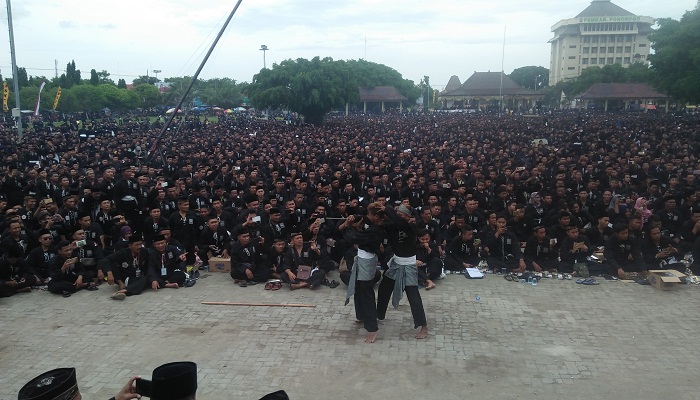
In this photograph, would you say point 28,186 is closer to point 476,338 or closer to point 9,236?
point 9,236

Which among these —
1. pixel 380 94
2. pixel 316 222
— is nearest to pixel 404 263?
pixel 316 222

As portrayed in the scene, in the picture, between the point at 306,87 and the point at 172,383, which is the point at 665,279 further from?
the point at 306,87

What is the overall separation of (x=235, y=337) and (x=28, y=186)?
9.07 meters

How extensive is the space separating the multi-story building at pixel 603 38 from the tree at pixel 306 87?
205 feet

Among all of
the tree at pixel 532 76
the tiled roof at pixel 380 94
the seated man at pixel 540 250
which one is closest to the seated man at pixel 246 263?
the seated man at pixel 540 250

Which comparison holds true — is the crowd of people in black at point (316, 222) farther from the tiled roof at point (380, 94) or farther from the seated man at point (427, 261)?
the tiled roof at point (380, 94)

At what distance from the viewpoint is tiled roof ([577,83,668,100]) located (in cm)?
5456

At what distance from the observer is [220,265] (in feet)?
29.5

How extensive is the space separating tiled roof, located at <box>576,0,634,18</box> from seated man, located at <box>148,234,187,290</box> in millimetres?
101766

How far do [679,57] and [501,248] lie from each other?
1139 inches

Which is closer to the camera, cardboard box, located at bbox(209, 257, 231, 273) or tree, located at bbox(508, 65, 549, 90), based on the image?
cardboard box, located at bbox(209, 257, 231, 273)

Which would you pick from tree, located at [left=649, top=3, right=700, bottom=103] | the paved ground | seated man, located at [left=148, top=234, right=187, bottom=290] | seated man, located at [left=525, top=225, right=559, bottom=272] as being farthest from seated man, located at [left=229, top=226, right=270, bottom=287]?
tree, located at [left=649, top=3, right=700, bottom=103]

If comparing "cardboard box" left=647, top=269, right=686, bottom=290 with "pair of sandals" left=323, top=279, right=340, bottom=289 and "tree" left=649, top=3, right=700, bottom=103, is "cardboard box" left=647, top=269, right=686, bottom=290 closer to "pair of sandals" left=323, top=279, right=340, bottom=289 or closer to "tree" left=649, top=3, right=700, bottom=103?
"pair of sandals" left=323, top=279, right=340, bottom=289

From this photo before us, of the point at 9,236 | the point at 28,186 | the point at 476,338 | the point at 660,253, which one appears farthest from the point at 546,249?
the point at 28,186
